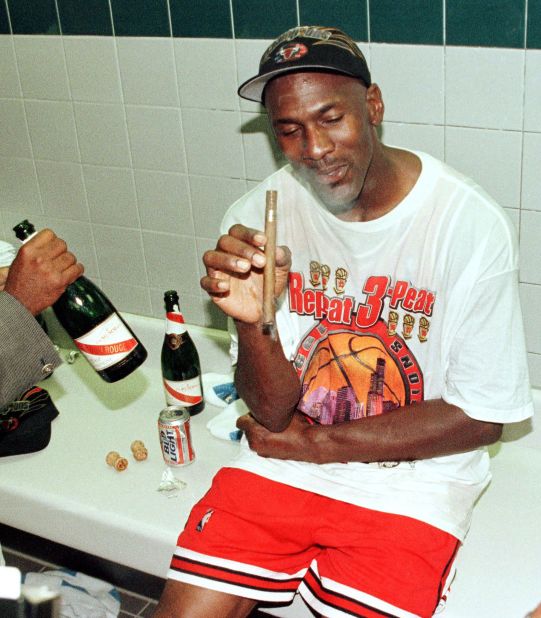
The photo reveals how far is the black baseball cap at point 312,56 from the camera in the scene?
1477 mm

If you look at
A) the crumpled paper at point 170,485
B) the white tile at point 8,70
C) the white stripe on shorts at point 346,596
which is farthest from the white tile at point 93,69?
the white stripe on shorts at point 346,596

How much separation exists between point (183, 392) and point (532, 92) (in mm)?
1125

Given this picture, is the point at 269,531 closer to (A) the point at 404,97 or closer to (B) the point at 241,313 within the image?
(B) the point at 241,313

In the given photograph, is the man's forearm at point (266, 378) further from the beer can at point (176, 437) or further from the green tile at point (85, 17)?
the green tile at point (85, 17)

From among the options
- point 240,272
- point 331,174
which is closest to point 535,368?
point 331,174

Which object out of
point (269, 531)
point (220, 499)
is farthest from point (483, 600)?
point (220, 499)

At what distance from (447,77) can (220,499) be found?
3.32 feet

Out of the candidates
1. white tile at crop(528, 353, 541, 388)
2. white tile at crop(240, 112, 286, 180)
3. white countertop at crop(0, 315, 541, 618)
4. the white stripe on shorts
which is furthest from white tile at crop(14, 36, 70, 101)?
the white stripe on shorts

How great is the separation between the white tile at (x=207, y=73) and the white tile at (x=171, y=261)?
0.40 meters

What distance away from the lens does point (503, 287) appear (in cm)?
152

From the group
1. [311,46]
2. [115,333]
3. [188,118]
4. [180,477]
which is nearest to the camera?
[311,46]

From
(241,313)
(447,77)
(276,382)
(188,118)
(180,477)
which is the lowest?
(180,477)

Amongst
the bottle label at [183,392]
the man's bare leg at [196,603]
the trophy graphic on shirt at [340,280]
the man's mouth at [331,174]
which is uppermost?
the man's mouth at [331,174]

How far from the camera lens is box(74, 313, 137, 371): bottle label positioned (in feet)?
5.98
